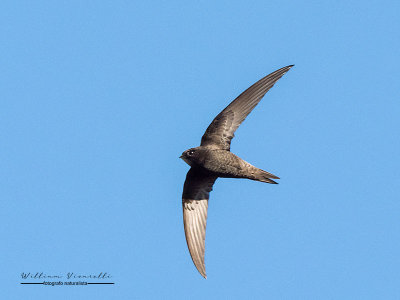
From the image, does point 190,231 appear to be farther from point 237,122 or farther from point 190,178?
point 237,122

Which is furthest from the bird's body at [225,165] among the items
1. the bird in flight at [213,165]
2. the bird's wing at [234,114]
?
the bird's wing at [234,114]

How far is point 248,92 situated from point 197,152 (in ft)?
5.40

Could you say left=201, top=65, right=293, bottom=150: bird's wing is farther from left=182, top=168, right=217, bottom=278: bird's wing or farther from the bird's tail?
the bird's tail

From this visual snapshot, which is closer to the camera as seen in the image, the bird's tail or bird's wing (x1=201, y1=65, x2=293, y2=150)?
the bird's tail

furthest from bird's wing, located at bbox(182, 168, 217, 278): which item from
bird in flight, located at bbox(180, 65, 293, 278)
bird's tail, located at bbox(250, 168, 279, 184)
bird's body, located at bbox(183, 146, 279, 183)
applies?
A: bird's tail, located at bbox(250, 168, 279, 184)

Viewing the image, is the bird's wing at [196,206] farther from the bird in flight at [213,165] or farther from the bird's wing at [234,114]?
the bird's wing at [234,114]

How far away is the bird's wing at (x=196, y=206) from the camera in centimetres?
1107

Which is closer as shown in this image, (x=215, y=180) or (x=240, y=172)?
(x=240, y=172)

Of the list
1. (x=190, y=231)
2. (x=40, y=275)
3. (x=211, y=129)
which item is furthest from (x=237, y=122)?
(x=40, y=275)

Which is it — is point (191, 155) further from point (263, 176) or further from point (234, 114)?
point (263, 176)

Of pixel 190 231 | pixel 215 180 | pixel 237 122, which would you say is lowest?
pixel 190 231

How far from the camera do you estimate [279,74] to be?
11.1 m

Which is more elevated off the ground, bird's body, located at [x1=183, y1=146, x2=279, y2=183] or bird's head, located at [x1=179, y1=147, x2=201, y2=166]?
bird's head, located at [x1=179, y1=147, x2=201, y2=166]

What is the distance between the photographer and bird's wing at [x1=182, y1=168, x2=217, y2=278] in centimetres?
1107
